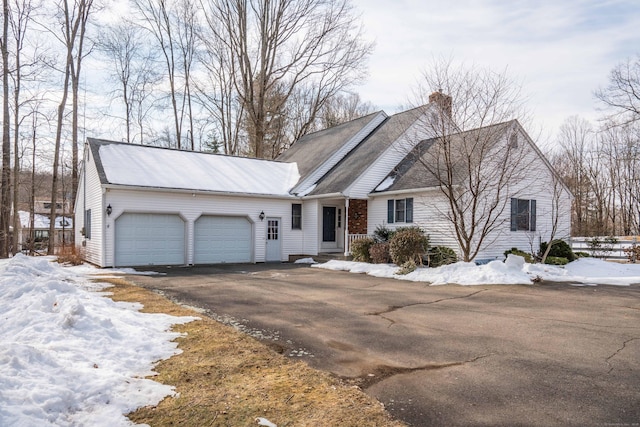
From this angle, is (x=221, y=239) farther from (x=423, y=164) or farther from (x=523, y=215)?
(x=523, y=215)

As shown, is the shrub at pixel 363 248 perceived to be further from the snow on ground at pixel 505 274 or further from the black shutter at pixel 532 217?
the black shutter at pixel 532 217

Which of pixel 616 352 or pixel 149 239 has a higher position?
pixel 149 239

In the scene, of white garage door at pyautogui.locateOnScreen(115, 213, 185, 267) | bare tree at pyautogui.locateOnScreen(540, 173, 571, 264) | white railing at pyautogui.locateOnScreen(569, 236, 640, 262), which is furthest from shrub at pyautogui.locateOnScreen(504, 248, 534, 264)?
white garage door at pyautogui.locateOnScreen(115, 213, 185, 267)

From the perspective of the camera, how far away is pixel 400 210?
1582 cm

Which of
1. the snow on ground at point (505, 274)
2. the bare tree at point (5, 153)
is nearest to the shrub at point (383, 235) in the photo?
the snow on ground at point (505, 274)

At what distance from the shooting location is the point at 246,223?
679 inches

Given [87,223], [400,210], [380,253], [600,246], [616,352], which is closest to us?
[616,352]

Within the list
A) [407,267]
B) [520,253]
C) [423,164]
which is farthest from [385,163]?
[520,253]

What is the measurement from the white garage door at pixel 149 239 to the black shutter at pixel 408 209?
8.92m

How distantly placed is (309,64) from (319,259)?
1622cm

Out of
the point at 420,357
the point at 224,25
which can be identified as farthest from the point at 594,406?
the point at 224,25

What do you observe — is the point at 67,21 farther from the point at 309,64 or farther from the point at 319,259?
the point at 319,259

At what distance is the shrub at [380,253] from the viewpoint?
47.2ft

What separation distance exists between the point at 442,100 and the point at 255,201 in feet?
28.7
